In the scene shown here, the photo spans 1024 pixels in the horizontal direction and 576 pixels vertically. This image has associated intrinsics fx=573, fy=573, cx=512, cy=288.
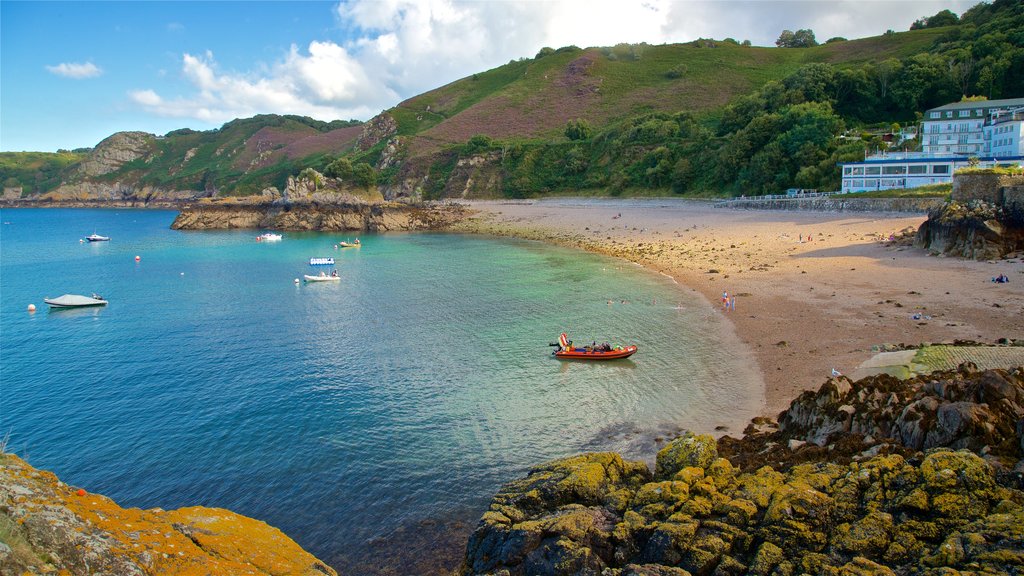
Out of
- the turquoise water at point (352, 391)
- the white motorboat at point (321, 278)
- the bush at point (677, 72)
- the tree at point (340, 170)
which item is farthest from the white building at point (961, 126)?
the tree at point (340, 170)

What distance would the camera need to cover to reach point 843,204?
2158 inches

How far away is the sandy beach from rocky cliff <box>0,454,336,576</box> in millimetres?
15704

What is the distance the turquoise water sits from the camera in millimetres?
15664

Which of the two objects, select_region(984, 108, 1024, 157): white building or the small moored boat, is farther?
select_region(984, 108, 1024, 157): white building

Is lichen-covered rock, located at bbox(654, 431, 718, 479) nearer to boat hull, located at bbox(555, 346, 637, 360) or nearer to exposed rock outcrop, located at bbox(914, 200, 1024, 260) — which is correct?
boat hull, located at bbox(555, 346, 637, 360)

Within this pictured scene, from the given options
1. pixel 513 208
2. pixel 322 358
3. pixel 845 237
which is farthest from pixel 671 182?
pixel 322 358

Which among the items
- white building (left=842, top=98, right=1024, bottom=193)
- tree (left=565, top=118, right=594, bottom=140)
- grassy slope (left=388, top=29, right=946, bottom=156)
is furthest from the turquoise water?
grassy slope (left=388, top=29, right=946, bottom=156)

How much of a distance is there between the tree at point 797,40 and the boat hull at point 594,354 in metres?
164

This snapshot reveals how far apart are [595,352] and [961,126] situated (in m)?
64.1

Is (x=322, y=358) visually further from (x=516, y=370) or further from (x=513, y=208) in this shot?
(x=513, y=208)

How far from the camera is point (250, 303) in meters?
38.9

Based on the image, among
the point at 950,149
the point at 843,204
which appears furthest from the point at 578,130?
the point at 843,204

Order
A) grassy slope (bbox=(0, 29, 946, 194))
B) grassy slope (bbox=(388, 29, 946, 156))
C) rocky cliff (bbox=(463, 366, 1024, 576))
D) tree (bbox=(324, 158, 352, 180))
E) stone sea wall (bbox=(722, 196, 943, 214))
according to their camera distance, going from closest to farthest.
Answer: rocky cliff (bbox=(463, 366, 1024, 576)), stone sea wall (bbox=(722, 196, 943, 214)), tree (bbox=(324, 158, 352, 180)), grassy slope (bbox=(388, 29, 946, 156)), grassy slope (bbox=(0, 29, 946, 194))

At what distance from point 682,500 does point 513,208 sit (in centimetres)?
8201
